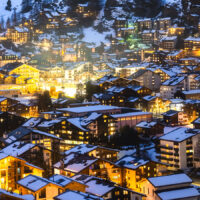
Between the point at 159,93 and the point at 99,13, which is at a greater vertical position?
the point at 99,13

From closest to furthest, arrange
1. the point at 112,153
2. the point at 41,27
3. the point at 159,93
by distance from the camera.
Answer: the point at 112,153, the point at 159,93, the point at 41,27

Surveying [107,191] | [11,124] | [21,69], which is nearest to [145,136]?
[11,124]

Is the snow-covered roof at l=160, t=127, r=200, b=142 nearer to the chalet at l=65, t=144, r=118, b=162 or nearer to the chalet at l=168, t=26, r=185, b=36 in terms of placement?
the chalet at l=65, t=144, r=118, b=162

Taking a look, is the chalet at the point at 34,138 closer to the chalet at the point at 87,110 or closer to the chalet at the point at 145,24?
the chalet at the point at 87,110

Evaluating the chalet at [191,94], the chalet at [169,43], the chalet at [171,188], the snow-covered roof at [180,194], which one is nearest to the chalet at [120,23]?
the chalet at [169,43]

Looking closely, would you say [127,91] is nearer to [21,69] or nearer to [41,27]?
[21,69]

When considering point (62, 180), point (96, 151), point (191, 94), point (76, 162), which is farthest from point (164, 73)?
point (62, 180)

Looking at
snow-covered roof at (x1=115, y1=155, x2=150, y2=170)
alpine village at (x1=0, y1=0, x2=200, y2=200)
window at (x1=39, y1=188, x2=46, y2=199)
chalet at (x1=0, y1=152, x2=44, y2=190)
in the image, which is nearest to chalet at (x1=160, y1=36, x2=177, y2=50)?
alpine village at (x1=0, y1=0, x2=200, y2=200)
